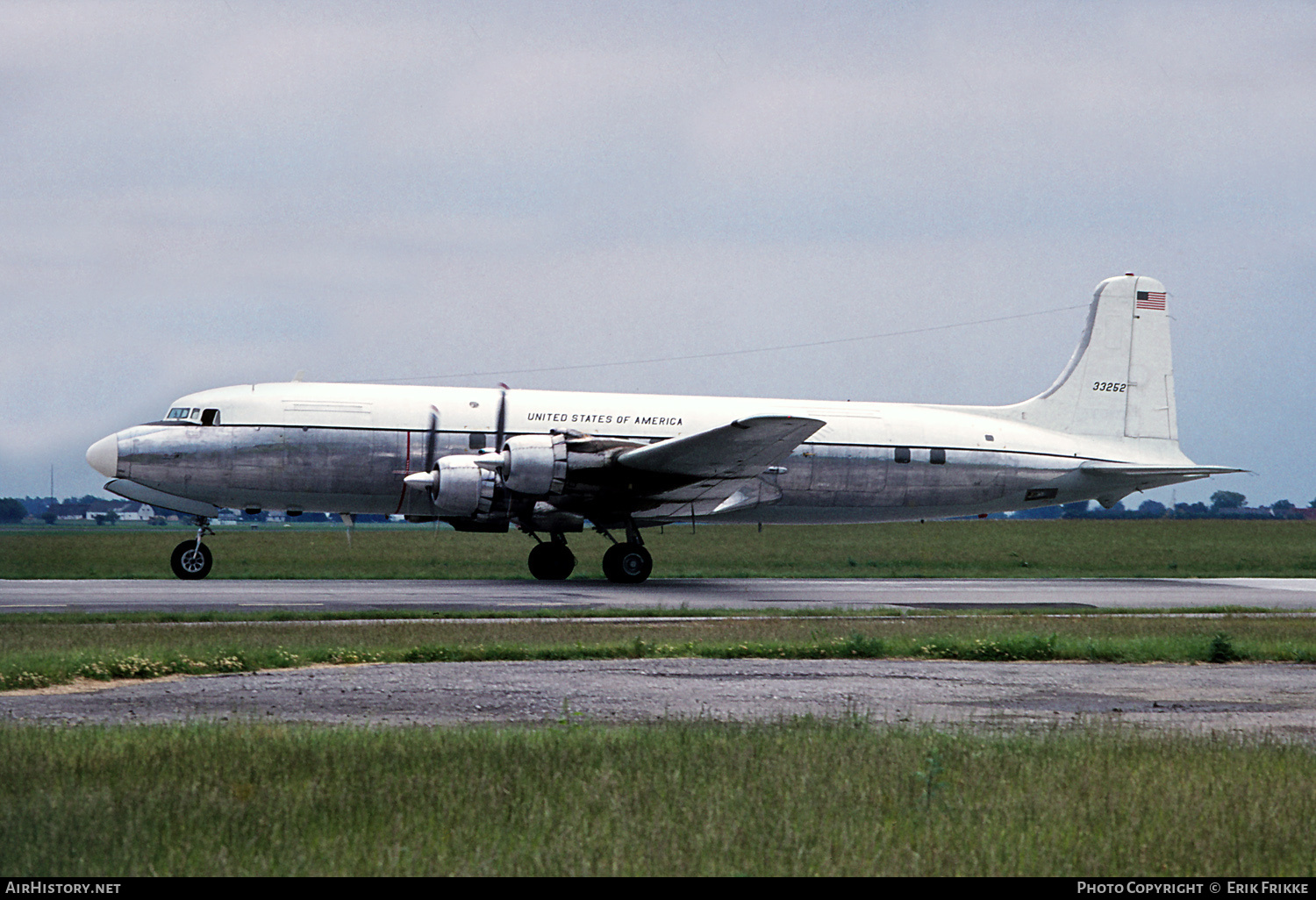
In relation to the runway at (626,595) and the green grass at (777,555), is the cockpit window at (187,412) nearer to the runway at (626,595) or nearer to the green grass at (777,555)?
the runway at (626,595)

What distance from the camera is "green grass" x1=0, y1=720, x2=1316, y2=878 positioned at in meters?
6.48

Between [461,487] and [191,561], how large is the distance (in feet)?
24.6

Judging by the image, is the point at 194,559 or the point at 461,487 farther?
the point at 194,559

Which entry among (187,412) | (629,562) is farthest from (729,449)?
(187,412)

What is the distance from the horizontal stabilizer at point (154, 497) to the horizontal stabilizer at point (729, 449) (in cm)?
1014

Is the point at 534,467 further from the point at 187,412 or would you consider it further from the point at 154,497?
the point at 154,497

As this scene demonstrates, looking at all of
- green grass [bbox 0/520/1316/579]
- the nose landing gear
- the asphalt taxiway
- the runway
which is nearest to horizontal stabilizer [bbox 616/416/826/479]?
the nose landing gear

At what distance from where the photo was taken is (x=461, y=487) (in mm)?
27672

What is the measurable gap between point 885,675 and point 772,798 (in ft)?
22.9

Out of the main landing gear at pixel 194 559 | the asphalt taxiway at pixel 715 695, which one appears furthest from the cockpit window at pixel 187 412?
the asphalt taxiway at pixel 715 695

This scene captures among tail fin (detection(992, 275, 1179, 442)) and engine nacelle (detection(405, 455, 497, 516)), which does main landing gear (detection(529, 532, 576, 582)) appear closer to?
engine nacelle (detection(405, 455, 497, 516))

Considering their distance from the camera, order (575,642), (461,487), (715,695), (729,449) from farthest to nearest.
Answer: (729,449) < (461,487) < (575,642) < (715,695)

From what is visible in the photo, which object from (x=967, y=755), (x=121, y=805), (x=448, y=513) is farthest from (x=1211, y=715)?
(x=448, y=513)

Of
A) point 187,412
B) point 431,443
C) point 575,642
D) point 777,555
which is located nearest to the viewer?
point 575,642
